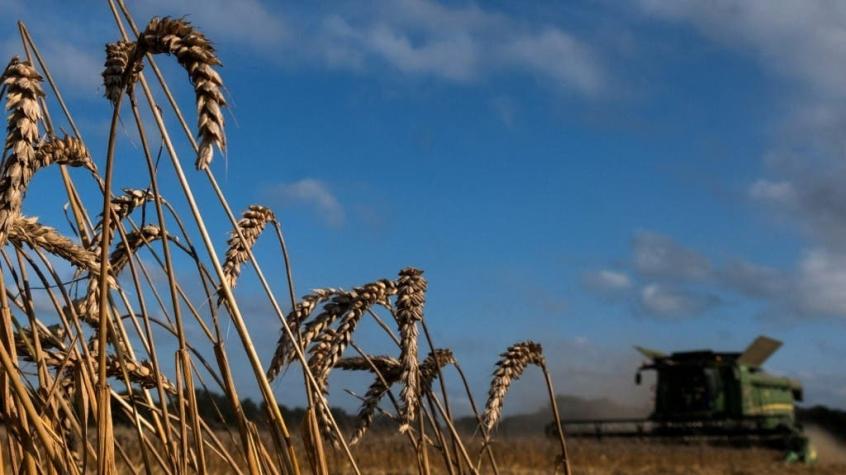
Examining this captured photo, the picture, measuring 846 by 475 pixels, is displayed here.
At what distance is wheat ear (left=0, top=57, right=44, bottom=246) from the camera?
1.59 metres

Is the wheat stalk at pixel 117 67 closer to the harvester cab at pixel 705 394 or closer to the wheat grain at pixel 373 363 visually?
the wheat grain at pixel 373 363

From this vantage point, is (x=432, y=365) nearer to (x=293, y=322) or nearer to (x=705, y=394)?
(x=293, y=322)

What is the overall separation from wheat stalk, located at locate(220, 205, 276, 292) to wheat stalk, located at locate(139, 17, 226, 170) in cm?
60

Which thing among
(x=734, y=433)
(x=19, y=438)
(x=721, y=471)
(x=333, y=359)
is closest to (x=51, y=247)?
(x=19, y=438)

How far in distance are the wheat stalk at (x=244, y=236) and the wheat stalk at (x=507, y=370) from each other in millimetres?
722

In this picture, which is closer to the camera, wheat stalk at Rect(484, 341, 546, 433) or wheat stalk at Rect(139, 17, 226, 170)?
wheat stalk at Rect(139, 17, 226, 170)

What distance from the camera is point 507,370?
2850 mm

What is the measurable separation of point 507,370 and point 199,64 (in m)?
1.59

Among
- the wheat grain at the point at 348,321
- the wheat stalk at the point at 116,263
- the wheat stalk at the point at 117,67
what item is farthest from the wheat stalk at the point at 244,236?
the wheat stalk at the point at 117,67

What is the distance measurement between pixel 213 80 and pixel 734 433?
20973 mm

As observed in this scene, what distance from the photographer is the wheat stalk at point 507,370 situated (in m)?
Result: 2.74

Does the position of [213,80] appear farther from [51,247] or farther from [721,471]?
[721,471]

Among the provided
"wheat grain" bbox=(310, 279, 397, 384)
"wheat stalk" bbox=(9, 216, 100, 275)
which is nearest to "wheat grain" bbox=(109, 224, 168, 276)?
"wheat stalk" bbox=(9, 216, 100, 275)

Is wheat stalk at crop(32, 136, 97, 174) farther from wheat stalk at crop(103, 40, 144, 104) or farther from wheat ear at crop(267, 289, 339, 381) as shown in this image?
wheat ear at crop(267, 289, 339, 381)
